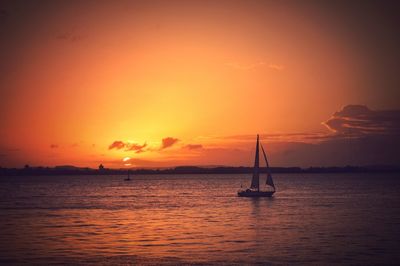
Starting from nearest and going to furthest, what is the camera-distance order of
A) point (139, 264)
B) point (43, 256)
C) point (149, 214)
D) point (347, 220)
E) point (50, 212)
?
point (139, 264) < point (43, 256) < point (347, 220) < point (149, 214) < point (50, 212)

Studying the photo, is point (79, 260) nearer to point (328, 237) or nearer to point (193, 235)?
point (193, 235)

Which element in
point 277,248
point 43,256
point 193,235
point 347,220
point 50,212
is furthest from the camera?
point 50,212

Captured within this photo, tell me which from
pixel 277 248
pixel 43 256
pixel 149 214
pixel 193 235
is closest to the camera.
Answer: pixel 43 256

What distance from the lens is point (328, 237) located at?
2223 inches

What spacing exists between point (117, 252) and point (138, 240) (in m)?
7.66

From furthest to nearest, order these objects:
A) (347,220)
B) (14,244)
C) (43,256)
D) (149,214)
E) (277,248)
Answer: (149,214), (347,220), (14,244), (277,248), (43,256)

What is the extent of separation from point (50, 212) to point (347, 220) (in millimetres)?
49106

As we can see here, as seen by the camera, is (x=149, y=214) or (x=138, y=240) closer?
(x=138, y=240)

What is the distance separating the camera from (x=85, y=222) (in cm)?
7544

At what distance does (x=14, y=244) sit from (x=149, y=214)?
3643 centimetres

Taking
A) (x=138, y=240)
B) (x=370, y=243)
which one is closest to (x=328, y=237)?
(x=370, y=243)

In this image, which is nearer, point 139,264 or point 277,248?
point 139,264

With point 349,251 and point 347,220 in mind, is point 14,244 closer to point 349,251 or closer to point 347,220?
point 349,251

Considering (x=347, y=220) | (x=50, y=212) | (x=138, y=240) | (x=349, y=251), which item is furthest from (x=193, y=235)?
(x=50, y=212)
